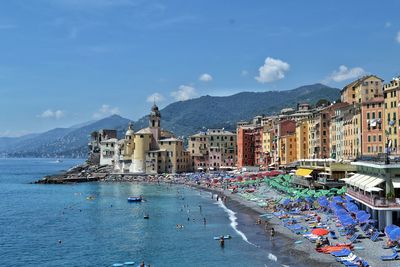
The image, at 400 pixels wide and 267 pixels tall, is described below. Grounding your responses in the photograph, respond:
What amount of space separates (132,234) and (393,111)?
48.0m

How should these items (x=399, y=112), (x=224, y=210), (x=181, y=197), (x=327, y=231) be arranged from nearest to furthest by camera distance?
(x=327, y=231) < (x=399, y=112) < (x=224, y=210) < (x=181, y=197)

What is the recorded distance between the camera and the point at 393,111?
3465 inches

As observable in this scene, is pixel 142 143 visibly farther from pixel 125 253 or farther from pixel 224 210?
pixel 125 253

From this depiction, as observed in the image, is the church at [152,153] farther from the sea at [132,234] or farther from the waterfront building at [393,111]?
the waterfront building at [393,111]

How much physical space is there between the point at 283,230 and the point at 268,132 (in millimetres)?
103950

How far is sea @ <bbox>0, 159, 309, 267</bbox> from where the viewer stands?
55.3 m

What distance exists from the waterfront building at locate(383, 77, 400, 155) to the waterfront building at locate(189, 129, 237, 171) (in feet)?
332

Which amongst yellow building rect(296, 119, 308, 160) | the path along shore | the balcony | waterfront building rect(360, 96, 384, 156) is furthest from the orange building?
yellow building rect(296, 119, 308, 160)

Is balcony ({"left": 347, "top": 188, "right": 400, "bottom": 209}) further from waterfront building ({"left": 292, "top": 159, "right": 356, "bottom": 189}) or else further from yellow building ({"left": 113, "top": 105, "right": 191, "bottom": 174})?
yellow building ({"left": 113, "top": 105, "right": 191, "bottom": 174})

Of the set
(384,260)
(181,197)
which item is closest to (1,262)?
(384,260)

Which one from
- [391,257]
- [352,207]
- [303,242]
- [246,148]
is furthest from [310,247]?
[246,148]

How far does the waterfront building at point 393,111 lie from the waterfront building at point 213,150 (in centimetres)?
10117

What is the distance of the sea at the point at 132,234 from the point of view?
55281mm

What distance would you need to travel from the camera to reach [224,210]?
3627 inches
